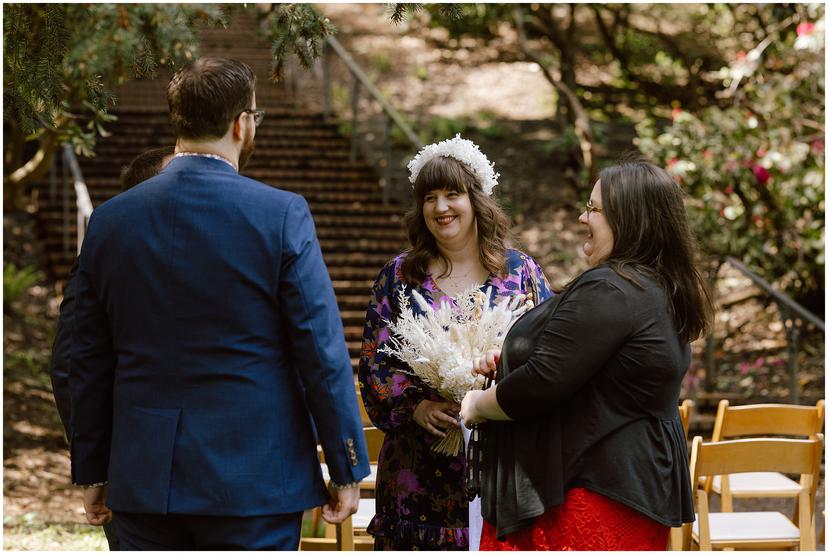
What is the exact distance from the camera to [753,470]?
3984 mm

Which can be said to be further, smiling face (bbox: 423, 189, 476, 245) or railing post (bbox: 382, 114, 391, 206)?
railing post (bbox: 382, 114, 391, 206)

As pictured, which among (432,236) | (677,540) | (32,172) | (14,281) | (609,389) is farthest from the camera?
(14,281)

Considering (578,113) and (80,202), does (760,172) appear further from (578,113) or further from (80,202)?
(80,202)

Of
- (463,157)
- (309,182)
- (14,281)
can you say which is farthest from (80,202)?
(463,157)

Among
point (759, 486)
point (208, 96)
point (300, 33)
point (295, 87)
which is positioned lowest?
point (759, 486)

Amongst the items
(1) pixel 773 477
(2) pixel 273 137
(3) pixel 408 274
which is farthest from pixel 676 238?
(2) pixel 273 137

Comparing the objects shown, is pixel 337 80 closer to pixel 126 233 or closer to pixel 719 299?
pixel 719 299

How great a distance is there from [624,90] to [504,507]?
13383 millimetres

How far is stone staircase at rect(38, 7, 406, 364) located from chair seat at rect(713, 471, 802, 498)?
4.11m

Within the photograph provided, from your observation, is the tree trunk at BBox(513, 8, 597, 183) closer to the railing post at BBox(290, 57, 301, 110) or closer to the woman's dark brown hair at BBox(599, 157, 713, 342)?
the railing post at BBox(290, 57, 301, 110)

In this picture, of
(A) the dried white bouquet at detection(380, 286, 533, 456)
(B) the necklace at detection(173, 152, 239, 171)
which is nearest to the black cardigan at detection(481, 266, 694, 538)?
(A) the dried white bouquet at detection(380, 286, 533, 456)

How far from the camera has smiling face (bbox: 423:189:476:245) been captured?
12.0 feet

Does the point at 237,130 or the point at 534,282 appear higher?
the point at 237,130

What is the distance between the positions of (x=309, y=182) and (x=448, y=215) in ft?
25.4
